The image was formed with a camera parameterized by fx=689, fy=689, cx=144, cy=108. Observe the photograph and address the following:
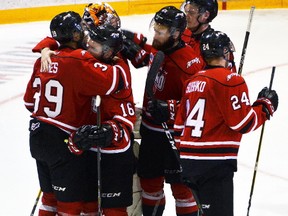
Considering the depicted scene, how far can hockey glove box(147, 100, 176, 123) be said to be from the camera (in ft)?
10.0

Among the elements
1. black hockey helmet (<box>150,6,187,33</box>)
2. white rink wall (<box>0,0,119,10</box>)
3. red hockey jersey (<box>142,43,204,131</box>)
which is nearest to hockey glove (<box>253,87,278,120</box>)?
red hockey jersey (<box>142,43,204,131</box>)

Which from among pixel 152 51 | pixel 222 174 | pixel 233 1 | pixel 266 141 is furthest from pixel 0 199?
pixel 233 1

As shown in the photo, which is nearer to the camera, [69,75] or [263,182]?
[69,75]

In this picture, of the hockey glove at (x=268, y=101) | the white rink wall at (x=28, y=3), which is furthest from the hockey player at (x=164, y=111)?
the white rink wall at (x=28, y=3)

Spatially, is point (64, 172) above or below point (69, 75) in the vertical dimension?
below

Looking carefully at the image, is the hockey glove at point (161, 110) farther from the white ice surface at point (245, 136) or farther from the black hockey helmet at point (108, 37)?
the white ice surface at point (245, 136)

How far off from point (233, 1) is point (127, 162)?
9.07 m

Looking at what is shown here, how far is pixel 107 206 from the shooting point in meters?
3.03

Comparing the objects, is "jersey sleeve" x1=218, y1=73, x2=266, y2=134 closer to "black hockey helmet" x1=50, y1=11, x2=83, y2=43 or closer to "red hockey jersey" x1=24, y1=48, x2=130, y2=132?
"red hockey jersey" x1=24, y1=48, x2=130, y2=132

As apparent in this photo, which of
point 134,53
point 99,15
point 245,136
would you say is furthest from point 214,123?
point 245,136

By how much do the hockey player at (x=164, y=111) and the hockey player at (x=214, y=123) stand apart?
0.96ft

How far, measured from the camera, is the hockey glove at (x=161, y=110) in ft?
10.0

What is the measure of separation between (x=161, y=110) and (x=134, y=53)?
428 mm

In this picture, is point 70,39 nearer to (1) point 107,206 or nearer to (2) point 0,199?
(1) point 107,206
